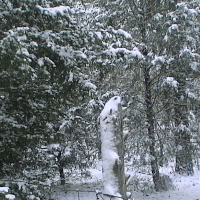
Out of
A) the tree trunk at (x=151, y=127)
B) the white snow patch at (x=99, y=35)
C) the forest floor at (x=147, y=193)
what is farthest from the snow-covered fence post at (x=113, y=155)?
the tree trunk at (x=151, y=127)

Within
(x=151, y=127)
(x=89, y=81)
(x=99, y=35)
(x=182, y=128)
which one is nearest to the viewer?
(x=99, y=35)

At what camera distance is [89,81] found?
7.31 m

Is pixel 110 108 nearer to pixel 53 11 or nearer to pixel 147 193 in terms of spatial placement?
pixel 53 11

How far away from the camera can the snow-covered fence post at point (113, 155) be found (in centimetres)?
222

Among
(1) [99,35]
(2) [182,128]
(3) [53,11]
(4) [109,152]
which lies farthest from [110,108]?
(2) [182,128]

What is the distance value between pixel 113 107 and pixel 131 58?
21.0 ft

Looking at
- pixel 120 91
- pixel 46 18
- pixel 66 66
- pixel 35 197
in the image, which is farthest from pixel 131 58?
pixel 35 197

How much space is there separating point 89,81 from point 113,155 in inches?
204

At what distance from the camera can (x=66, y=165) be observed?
448 inches

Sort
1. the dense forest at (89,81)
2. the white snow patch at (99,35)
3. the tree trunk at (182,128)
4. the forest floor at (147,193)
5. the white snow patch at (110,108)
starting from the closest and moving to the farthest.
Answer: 1. the white snow patch at (110,108)
2. the dense forest at (89,81)
3. the white snow patch at (99,35)
4. the forest floor at (147,193)
5. the tree trunk at (182,128)

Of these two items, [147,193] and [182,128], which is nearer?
[147,193]

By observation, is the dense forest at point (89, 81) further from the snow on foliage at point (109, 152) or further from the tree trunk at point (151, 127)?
the snow on foliage at point (109, 152)

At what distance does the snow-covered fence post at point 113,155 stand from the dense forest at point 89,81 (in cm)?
255

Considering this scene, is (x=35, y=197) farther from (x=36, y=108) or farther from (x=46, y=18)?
(x=46, y=18)
